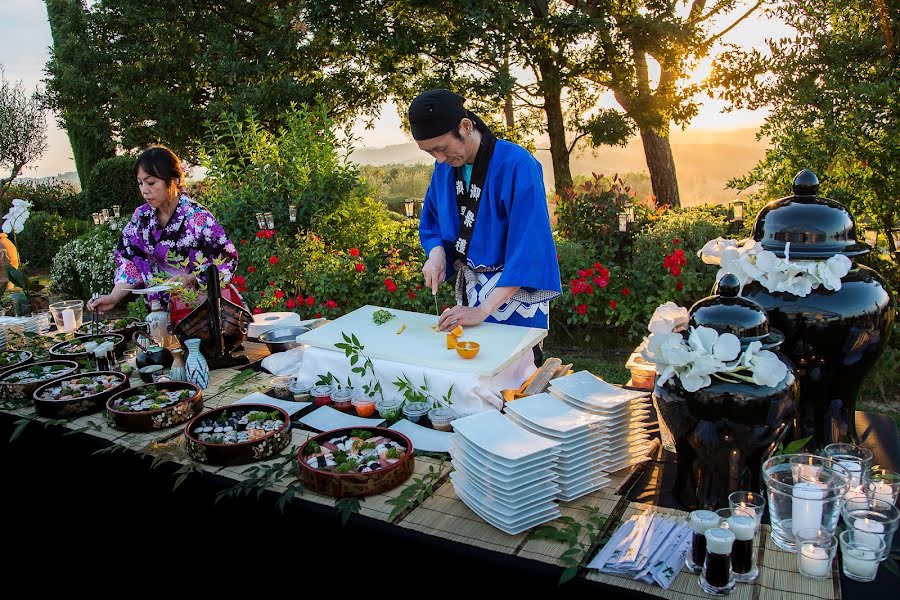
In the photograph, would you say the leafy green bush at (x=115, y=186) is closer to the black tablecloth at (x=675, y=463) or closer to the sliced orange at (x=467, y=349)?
the sliced orange at (x=467, y=349)

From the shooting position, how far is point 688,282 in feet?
18.0

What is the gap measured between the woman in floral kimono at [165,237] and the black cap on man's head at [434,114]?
1.26 metres

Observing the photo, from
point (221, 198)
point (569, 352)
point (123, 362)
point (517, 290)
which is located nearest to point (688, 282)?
point (569, 352)

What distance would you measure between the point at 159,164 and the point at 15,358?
43.0 inches

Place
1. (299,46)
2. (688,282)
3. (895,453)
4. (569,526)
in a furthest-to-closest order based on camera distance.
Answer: (299,46), (688,282), (895,453), (569,526)

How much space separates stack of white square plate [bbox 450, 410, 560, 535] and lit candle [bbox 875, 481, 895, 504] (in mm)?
730

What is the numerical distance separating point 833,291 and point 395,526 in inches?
49.3

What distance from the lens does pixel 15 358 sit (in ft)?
9.85

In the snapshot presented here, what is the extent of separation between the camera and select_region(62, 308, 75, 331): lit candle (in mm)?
3480

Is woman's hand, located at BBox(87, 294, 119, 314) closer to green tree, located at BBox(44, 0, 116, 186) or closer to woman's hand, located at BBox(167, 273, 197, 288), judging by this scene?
woman's hand, located at BBox(167, 273, 197, 288)

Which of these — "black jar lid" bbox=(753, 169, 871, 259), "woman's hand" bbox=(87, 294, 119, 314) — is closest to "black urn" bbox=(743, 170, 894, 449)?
"black jar lid" bbox=(753, 169, 871, 259)

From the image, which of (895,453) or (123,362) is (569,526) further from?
(123,362)

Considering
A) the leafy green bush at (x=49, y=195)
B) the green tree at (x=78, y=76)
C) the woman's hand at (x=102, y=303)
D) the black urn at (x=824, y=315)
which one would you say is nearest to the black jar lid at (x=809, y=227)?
the black urn at (x=824, y=315)

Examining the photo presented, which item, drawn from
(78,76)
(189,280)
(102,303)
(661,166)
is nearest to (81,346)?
(102,303)
